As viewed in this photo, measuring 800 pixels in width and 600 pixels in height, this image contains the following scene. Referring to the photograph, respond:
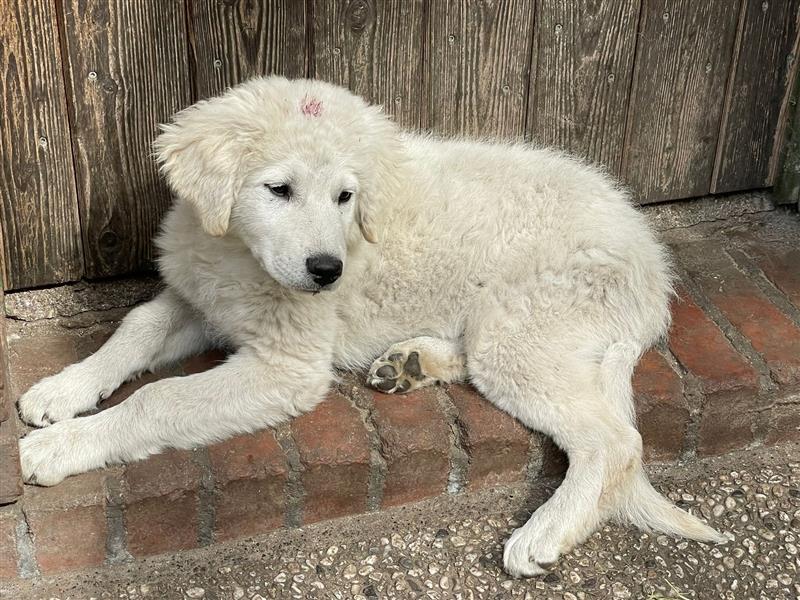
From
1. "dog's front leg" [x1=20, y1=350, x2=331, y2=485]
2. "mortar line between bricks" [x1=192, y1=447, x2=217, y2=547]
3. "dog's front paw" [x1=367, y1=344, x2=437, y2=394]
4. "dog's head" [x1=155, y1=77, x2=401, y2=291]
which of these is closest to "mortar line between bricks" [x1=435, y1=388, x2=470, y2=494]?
"dog's front paw" [x1=367, y1=344, x2=437, y2=394]

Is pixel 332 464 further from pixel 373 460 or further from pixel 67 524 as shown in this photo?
pixel 67 524

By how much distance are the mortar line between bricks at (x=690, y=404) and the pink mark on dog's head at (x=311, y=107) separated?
5.23ft

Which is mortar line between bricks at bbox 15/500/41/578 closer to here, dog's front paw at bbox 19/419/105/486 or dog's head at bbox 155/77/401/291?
dog's front paw at bbox 19/419/105/486

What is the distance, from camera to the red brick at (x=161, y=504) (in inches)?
122

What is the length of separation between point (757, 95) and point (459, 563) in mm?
2467

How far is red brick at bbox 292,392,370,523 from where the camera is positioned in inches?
129

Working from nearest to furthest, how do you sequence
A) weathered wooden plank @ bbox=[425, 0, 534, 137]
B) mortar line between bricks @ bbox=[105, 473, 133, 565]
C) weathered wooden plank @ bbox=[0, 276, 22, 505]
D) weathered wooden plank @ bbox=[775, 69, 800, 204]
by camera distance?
weathered wooden plank @ bbox=[0, 276, 22, 505] → mortar line between bricks @ bbox=[105, 473, 133, 565] → weathered wooden plank @ bbox=[425, 0, 534, 137] → weathered wooden plank @ bbox=[775, 69, 800, 204]

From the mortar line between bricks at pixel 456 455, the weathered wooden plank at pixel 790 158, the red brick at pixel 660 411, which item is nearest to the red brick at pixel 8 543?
the mortar line between bricks at pixel 456 455

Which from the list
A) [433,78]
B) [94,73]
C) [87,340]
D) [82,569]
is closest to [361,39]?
[433,78]

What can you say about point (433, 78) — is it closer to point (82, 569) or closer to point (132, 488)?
point (132, 488)

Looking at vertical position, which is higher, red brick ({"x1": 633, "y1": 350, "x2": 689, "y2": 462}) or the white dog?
the white dog

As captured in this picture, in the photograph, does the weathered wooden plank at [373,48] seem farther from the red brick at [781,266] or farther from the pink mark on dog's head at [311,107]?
the red brick at [781,266]

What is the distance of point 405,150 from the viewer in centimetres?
366

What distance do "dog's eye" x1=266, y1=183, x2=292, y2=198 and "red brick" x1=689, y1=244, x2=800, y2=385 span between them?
1855 mm
